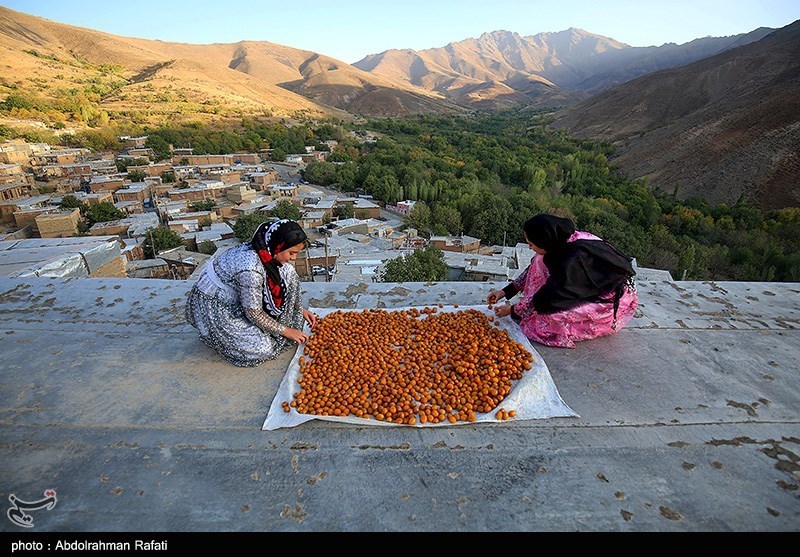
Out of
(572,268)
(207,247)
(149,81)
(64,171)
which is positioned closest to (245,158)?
(64,171)

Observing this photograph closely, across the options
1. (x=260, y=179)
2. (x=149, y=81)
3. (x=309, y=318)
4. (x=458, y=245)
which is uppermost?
(x=149, y=81)

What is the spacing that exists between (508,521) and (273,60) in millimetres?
133178

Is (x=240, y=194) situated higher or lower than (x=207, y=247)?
higher

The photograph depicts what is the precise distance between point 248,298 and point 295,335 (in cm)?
32

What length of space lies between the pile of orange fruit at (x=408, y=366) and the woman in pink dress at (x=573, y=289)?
0.83 ft

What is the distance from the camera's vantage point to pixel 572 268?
2.26 meters

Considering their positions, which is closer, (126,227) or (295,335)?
(295,335)

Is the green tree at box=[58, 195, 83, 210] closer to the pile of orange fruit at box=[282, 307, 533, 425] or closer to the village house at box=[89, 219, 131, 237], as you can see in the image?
the village house at box=[89, 219, 131, 237]

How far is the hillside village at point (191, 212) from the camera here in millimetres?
16133

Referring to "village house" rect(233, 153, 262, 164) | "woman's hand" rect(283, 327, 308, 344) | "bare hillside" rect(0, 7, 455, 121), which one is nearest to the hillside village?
"village house" rect(233, 153, 262, 164)

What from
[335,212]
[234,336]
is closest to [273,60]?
[335,212]

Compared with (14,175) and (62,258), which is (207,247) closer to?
(14,175)

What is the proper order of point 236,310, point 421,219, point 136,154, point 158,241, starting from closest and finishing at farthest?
1. point 236,310
2. point 158,241
3. point 421,219
4. point 136,154

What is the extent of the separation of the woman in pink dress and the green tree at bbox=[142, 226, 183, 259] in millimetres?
18861
